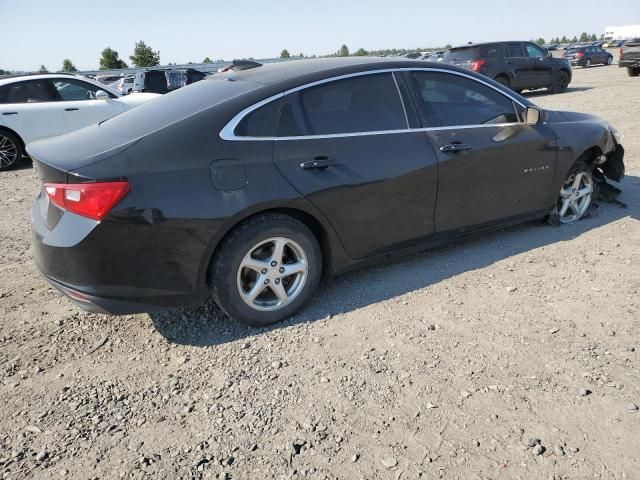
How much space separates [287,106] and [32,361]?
216 centimetres

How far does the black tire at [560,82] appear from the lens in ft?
56.6

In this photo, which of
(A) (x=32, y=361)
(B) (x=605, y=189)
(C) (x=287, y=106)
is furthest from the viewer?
(B) (x=605, y=189)

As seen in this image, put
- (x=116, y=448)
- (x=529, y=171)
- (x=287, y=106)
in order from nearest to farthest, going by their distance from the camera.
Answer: (x=116, y=448)
(x=287, y=106)
(x=529, y=171)

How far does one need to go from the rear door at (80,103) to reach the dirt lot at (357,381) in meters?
6.06

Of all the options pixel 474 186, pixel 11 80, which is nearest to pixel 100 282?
pixel 474 186

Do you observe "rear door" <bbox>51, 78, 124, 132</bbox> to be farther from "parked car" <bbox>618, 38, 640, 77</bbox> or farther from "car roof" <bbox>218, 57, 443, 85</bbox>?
"parked car" <bbox>618, 38, 640, 77</bbox>

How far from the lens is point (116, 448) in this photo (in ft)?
7.64

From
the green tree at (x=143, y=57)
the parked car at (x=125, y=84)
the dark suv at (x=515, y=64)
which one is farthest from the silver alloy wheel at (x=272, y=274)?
the green tree at (x=143, y=57)

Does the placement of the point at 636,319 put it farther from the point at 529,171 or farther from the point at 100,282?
the point at 100,282

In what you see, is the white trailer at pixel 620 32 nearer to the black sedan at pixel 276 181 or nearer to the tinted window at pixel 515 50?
the tinted window at pixel 515 50

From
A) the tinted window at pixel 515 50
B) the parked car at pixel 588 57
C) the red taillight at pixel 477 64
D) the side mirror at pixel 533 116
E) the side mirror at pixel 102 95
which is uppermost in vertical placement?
the side mirror at pixel 102 95

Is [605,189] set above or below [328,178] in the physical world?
below

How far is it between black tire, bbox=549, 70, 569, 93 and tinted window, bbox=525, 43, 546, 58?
99 cm

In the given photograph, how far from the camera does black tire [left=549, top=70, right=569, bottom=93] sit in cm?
1725
